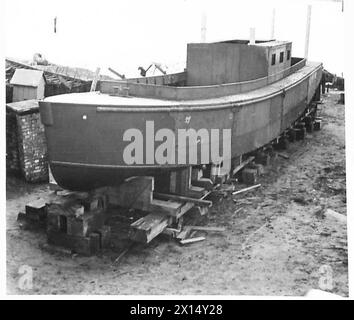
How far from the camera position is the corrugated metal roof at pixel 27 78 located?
9.16 m

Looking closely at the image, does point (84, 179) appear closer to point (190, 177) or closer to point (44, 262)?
point (44, 262)

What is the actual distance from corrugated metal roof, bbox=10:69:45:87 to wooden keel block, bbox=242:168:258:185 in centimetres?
438

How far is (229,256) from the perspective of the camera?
20.0ft

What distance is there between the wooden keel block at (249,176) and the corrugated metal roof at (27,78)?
4379 millimetres

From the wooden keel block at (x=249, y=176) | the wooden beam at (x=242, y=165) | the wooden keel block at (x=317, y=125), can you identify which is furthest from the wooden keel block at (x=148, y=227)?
the wooden keel block at (x=317, y=125)

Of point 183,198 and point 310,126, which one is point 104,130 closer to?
point 183,198

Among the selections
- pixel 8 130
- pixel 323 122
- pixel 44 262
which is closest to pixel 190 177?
pixel 44 262

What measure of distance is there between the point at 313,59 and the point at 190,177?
831cm

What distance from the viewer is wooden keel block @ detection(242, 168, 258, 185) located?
8.53 m

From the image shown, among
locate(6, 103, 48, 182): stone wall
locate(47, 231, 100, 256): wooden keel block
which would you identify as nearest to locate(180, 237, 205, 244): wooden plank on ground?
locate(47, 231, 100, 256): wooden keel block

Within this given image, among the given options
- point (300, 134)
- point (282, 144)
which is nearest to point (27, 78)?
point (282, 144)

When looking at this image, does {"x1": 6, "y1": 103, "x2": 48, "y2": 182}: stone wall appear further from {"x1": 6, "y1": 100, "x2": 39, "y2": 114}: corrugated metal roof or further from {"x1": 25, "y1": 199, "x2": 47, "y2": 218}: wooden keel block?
{"x1": 25, "y1": 199, "x2": 47, "y2": 218}: wooden keel block

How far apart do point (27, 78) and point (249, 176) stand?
4.73m

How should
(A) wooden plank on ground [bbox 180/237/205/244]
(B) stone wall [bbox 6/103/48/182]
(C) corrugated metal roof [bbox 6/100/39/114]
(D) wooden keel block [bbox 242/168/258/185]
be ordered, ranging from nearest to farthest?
1. (A) wooden plank on ground [bbox 180/237/205/244]
2. (C) corrugated metal roof [bbox 6/100/39/114]
3. (B) stone wall [bbox 6/103/48/182]
4. (D) wooden keel block [bbox 242/168/258/185]
